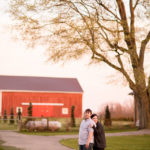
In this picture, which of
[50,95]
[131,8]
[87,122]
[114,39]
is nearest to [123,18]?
[131,8]

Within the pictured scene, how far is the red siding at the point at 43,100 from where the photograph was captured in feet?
164

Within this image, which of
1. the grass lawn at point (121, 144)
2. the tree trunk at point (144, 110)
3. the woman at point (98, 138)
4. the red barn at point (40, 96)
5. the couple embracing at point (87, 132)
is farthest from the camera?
the red barn at point (40, 96)

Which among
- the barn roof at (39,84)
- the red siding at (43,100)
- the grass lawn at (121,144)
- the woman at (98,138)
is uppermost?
the barn roof at (39,84)

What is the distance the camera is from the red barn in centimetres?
5019

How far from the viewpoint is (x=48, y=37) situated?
→ 930 inches

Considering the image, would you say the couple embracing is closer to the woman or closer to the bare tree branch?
the woman

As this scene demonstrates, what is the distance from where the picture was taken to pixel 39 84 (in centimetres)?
5272

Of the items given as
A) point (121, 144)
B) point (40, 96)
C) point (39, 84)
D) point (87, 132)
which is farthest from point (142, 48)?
point (39, 84)

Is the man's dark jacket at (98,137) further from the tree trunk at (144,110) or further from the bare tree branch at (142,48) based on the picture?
the tree trunk at (144,110)

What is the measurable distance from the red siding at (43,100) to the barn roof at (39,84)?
72 centimetres

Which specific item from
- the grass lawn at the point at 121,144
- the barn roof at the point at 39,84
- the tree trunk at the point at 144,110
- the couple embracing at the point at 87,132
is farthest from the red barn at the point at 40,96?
the couple embracing at the point at 87,132

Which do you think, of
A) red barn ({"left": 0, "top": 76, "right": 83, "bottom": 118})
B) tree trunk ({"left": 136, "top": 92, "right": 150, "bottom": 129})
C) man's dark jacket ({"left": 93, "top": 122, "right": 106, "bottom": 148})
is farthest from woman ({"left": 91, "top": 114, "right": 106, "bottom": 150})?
red barn ({"left": 0, "top": 76, "right": 83, "bottom": 118})

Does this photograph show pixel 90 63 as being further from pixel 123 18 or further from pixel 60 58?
pixel 123 18

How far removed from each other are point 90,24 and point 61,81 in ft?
106
